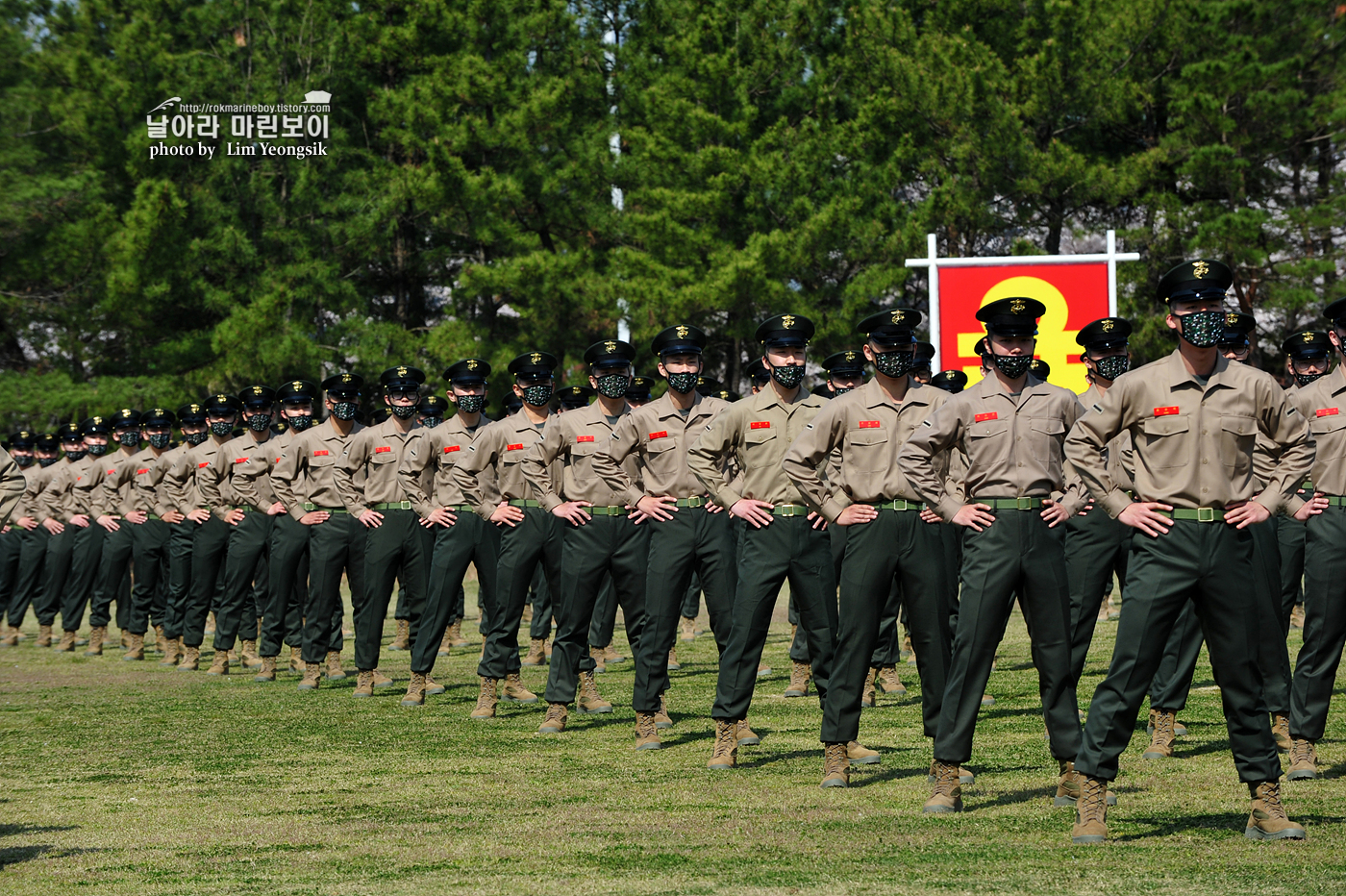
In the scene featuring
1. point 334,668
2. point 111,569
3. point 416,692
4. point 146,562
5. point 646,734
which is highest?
point 146,562

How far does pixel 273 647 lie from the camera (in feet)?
50.4

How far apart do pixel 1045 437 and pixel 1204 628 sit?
1.28 metres

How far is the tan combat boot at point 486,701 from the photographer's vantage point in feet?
40.7

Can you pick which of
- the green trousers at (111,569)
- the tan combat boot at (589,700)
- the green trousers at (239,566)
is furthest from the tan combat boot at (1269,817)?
the green trousers at (111,569)

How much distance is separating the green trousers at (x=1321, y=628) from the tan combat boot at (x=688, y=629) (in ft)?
35.1

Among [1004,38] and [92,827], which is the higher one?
[1004,38]

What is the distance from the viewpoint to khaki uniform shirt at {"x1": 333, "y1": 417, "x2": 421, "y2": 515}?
13891mm

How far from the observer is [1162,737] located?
9.73 m

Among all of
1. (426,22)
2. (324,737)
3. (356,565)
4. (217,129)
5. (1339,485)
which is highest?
(426,22)

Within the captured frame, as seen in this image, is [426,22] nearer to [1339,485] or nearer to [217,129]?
[217,129]

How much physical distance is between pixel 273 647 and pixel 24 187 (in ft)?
59.9

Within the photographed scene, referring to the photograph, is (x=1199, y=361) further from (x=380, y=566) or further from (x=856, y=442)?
(x=380, y=566)

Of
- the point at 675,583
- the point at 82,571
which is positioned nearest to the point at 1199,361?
the point at 675,583

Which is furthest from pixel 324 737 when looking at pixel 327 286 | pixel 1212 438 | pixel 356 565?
pixel 327 286
